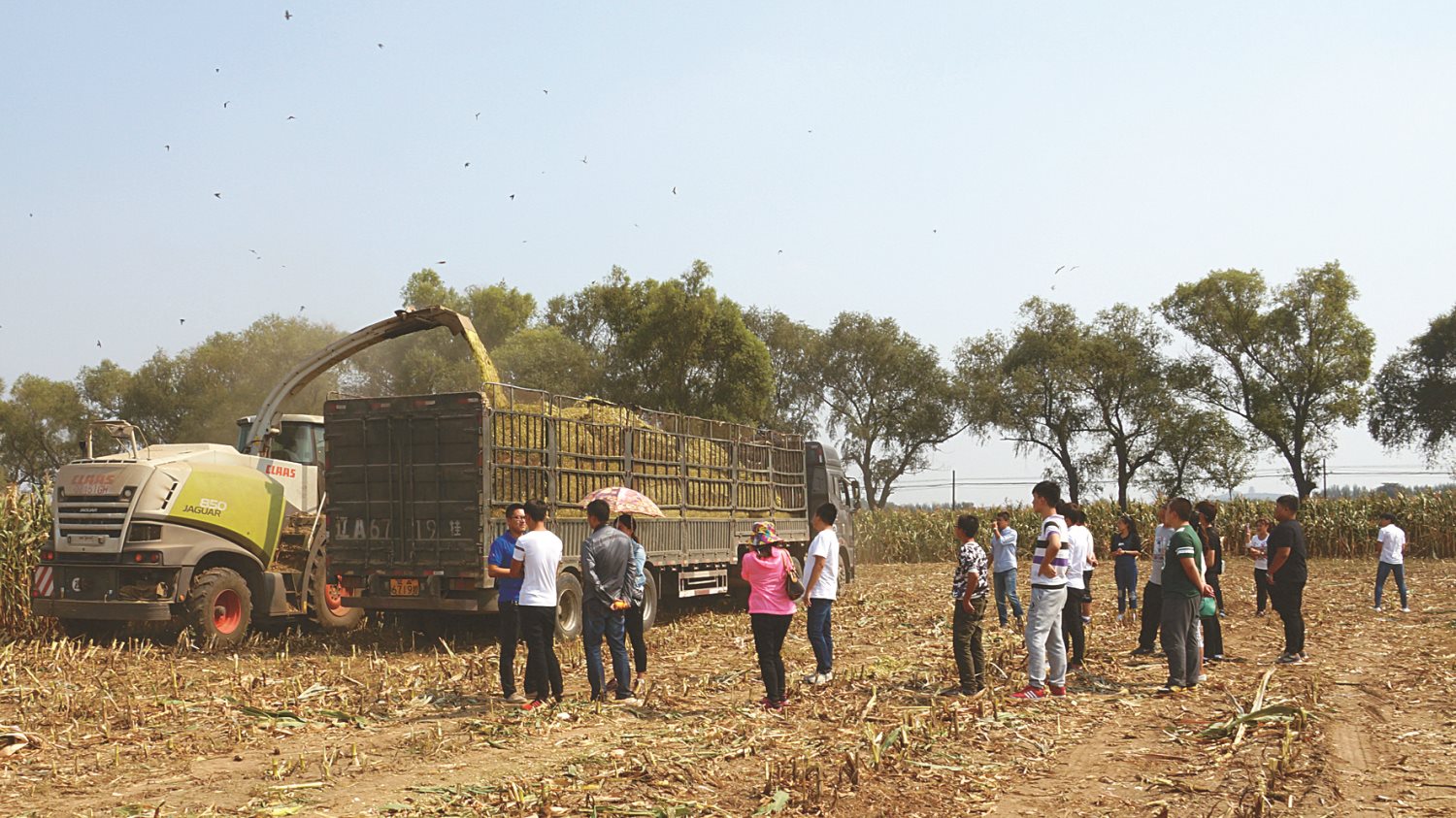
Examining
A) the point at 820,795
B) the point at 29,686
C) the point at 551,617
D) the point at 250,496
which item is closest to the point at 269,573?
the point at 250,496

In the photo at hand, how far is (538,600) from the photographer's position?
10.3 m

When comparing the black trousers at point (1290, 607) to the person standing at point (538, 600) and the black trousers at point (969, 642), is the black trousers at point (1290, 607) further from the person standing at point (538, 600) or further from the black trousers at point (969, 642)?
the person standing at point (538, 600)

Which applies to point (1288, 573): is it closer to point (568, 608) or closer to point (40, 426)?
point (568, 608)

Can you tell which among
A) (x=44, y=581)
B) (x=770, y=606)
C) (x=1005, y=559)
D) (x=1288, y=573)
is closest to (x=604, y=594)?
(x=770, y=606)

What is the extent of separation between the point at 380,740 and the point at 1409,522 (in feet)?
131

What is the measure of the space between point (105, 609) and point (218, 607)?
1.29 metres

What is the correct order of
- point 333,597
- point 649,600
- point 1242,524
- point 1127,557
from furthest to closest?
point 1242,524 < point 1127,557 < point 649,600 < point 333,597

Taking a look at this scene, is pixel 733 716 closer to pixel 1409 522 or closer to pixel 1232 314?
pixel 1409 522

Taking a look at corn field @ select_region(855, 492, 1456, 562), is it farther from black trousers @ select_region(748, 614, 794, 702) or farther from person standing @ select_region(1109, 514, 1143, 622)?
black trousers @ select_region(748, 614, 794, 702)

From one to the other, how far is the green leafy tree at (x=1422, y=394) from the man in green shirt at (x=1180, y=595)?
52.3m

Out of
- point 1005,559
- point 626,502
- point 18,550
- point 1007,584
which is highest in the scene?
point 626,502

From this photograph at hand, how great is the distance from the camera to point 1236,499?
42.0m

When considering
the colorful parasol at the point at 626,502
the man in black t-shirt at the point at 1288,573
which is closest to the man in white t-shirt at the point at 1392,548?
the man in black t-shirt at the point at 1288,573

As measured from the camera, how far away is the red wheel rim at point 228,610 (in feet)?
47.4
